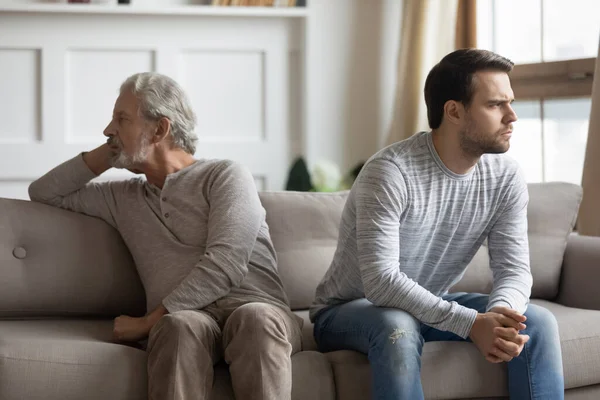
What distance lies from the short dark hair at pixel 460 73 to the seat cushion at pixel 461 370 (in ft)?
1.83

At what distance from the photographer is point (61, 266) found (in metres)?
2.37

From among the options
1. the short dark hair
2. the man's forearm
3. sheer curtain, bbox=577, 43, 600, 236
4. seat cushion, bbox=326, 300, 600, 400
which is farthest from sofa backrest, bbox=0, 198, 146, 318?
sheer curtain, bbox=577, 43, 600, 236

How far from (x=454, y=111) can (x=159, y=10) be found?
2423 millimetres

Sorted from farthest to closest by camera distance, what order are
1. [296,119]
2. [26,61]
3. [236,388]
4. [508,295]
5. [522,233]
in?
[296,119] → [26,61] → [522,233] → [508,295] → [236,388]

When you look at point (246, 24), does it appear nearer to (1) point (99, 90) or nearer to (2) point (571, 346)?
(1) point (99, 90)

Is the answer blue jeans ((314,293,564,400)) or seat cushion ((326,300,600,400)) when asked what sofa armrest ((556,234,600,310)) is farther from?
blue jeans ((314,293,564,400))

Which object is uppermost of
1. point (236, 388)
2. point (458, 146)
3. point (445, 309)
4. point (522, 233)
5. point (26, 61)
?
point (26, 61)

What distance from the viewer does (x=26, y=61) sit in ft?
13.6

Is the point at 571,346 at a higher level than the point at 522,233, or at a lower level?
lower

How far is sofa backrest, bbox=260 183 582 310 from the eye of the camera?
8.28 ft

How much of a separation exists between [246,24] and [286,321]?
2552 millimetres

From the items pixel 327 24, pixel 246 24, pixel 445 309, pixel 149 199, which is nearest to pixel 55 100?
pixel 246 24

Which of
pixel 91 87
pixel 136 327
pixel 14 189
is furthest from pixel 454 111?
pixel 14 189

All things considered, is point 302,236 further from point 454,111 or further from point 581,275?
point 581,275
